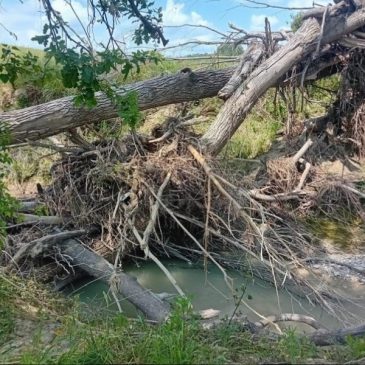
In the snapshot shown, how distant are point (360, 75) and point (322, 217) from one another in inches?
95.7

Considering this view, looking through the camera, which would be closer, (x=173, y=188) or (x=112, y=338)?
(x=112, y=338)

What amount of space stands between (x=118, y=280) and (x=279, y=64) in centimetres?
396

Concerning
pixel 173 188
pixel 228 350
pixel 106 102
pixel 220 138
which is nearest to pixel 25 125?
pixel 106 102

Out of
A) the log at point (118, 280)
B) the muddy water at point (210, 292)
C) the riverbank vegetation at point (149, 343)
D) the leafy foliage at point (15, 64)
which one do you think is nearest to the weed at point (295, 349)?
the riverbank vegetation at point (149, 343)

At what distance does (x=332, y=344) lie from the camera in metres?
3.22

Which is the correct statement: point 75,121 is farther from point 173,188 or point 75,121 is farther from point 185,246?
point 185,246

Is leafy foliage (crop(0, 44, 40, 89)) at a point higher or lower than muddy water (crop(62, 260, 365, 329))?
higher

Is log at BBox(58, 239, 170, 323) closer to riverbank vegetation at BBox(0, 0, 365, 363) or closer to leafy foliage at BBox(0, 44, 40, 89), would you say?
riverbank vegetation at BBox(0, 0, 365, 363)

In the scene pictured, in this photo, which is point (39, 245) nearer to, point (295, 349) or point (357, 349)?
point (295, 349)

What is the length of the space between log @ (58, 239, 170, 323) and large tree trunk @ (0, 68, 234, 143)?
1.36m

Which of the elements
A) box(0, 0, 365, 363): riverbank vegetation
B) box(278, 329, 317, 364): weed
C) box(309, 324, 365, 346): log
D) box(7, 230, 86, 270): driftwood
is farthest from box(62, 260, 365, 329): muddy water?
box(278, 329, 317, 364): weed

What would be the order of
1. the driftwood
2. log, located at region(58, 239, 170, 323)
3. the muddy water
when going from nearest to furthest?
1. log, located at region(58, 239, 170, 323)
2. the muddy water
3. the driftwood

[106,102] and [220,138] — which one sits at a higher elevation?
[106,102]

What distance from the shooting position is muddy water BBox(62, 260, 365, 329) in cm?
488
